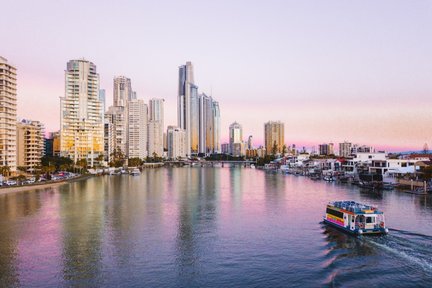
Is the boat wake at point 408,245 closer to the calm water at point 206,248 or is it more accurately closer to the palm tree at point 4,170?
the calm water at point 206,248

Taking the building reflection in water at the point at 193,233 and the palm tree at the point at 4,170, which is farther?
the palm tree at the point at 4,170

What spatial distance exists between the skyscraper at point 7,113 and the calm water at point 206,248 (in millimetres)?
44745

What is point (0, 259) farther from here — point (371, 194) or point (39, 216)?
point (371, 194)

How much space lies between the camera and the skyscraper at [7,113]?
87.2 metres

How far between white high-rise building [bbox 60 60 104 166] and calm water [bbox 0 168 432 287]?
90.2m

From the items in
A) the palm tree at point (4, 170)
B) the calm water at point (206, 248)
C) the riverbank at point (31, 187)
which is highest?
the palm tree at point (4, 170)

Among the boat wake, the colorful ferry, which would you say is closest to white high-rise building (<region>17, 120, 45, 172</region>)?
the colorful ferry

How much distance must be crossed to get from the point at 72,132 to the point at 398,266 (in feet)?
422

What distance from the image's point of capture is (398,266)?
23188mm

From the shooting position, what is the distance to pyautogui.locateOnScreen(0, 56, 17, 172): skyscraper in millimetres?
87188

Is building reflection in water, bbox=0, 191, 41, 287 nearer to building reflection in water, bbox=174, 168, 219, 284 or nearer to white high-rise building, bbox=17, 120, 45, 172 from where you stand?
building reflection in water, bbox=174, 168, 219, 284

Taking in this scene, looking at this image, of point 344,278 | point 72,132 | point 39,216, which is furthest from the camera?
point 72,132

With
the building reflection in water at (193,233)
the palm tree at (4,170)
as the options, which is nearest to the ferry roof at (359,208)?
the building reflection in water at (193,233)

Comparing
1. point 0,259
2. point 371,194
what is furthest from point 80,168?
point 0,259
